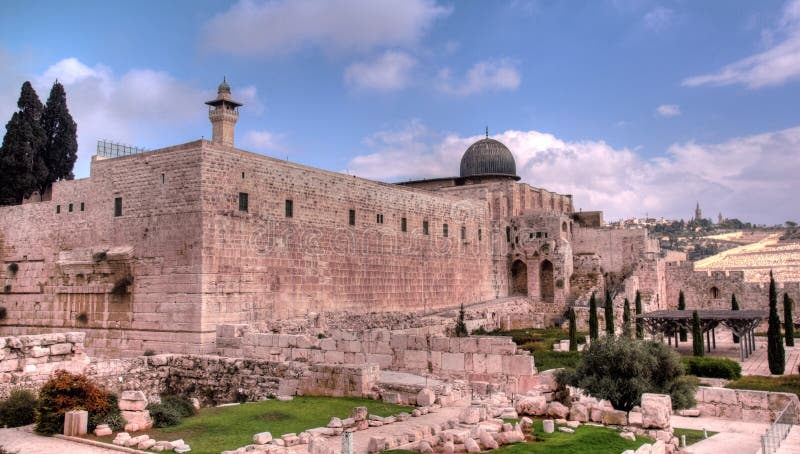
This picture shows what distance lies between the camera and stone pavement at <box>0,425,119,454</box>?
27.8 feet

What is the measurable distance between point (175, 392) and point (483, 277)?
19.5 meters

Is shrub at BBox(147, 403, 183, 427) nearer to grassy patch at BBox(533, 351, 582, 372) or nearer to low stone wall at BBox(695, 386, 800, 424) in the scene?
low stone wall at BBox(695, 386, 800, 424)

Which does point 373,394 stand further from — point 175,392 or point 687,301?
point 687,301

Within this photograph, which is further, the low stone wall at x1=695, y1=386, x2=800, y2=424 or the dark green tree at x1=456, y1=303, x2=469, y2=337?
the dark green tree at x1=456, y1=303, x2=469, y2=337

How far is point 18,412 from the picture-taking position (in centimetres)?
1049

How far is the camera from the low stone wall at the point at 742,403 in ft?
38.2

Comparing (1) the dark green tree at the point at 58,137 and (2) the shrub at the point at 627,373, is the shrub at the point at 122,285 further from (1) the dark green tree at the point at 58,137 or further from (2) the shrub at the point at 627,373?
(1) the dark green tree at the point at 58,137

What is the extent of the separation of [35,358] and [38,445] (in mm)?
4277

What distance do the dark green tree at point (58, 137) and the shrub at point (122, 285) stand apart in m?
12.9

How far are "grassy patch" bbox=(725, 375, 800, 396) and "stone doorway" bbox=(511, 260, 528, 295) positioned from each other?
17.7 metres

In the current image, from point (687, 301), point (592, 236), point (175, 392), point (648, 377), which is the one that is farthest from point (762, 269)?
point (175, 392)

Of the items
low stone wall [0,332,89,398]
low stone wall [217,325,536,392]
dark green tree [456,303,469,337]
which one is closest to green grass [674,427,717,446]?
low stone wall [217,325,536,392]

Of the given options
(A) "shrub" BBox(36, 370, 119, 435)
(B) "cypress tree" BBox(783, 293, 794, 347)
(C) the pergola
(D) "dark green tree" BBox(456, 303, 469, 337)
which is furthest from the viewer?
(B) "cypress tree" BBox(783, 293, 794, 347)

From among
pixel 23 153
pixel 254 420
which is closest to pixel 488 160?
pixel 23 153
